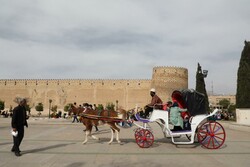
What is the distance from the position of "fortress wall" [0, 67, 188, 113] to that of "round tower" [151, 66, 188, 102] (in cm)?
444

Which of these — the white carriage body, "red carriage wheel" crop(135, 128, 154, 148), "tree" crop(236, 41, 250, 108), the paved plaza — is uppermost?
"tree" crop(236, 41, 250, 108)

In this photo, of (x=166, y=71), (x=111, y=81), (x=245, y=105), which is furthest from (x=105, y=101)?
(x=245, y=105)

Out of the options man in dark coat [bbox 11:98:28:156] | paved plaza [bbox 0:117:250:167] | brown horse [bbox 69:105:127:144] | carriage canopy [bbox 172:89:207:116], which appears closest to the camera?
paved plaza [bbox 0:117:250:167]

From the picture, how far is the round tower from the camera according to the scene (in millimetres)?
44156

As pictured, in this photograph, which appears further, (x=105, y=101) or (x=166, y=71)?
(x=105, y=101)

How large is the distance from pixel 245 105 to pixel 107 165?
42.7 ft

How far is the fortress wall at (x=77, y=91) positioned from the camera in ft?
164

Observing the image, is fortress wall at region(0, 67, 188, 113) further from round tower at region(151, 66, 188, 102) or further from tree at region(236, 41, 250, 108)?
tree at region(236, 41, 250, 108)

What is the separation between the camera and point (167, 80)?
44.2 m

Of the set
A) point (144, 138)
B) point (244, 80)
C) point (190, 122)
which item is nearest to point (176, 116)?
point (190, 122)

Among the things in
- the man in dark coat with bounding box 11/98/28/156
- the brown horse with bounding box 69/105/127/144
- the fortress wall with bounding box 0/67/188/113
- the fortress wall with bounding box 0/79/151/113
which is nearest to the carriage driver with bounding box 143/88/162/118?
the brown horse with bounding box 69/105/127/144

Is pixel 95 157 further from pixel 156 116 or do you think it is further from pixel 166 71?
pixel 166 71

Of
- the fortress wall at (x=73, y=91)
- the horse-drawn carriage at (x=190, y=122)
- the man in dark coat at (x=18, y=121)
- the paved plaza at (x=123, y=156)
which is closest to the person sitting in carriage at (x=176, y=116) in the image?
the horse-drawn carriage at (x=190, y=122)

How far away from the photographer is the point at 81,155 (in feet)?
19.8
